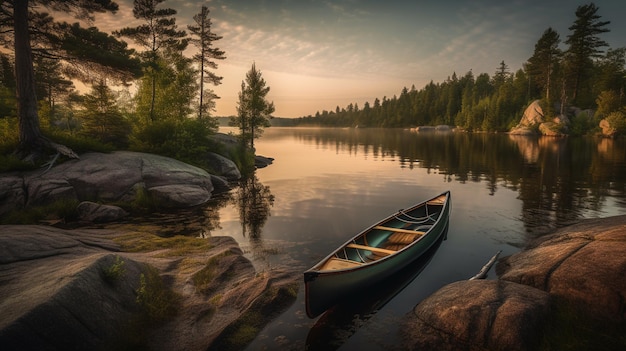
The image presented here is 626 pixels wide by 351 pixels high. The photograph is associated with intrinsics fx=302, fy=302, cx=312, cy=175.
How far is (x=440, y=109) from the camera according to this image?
150m

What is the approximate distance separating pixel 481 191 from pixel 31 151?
30.1m

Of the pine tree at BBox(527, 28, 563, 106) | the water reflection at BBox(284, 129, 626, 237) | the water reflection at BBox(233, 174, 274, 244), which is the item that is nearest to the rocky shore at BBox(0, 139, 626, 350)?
the water reflection at BBox(233, 174, 274, 244)

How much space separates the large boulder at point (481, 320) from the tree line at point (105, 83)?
839 inches

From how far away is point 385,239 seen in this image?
1254 centimetres

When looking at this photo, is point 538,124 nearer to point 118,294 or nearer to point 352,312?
point 352,312

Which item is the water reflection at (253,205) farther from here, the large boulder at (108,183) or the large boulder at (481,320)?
the large boulder at (481,320)

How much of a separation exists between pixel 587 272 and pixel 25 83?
1018 inches

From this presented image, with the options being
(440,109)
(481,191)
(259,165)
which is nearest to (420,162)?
(481,191)

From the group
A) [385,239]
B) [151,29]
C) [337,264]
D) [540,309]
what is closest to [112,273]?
[337,264]

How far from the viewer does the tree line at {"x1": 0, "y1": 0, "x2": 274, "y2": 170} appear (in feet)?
56.5

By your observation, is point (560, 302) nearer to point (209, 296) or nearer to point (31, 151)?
point (209, 296)

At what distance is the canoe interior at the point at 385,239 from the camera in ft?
30.2

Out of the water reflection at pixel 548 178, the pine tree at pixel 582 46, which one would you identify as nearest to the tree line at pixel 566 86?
the pine tree at pixel 582 46

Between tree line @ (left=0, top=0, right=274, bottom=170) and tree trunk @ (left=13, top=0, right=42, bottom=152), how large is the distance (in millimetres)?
42
